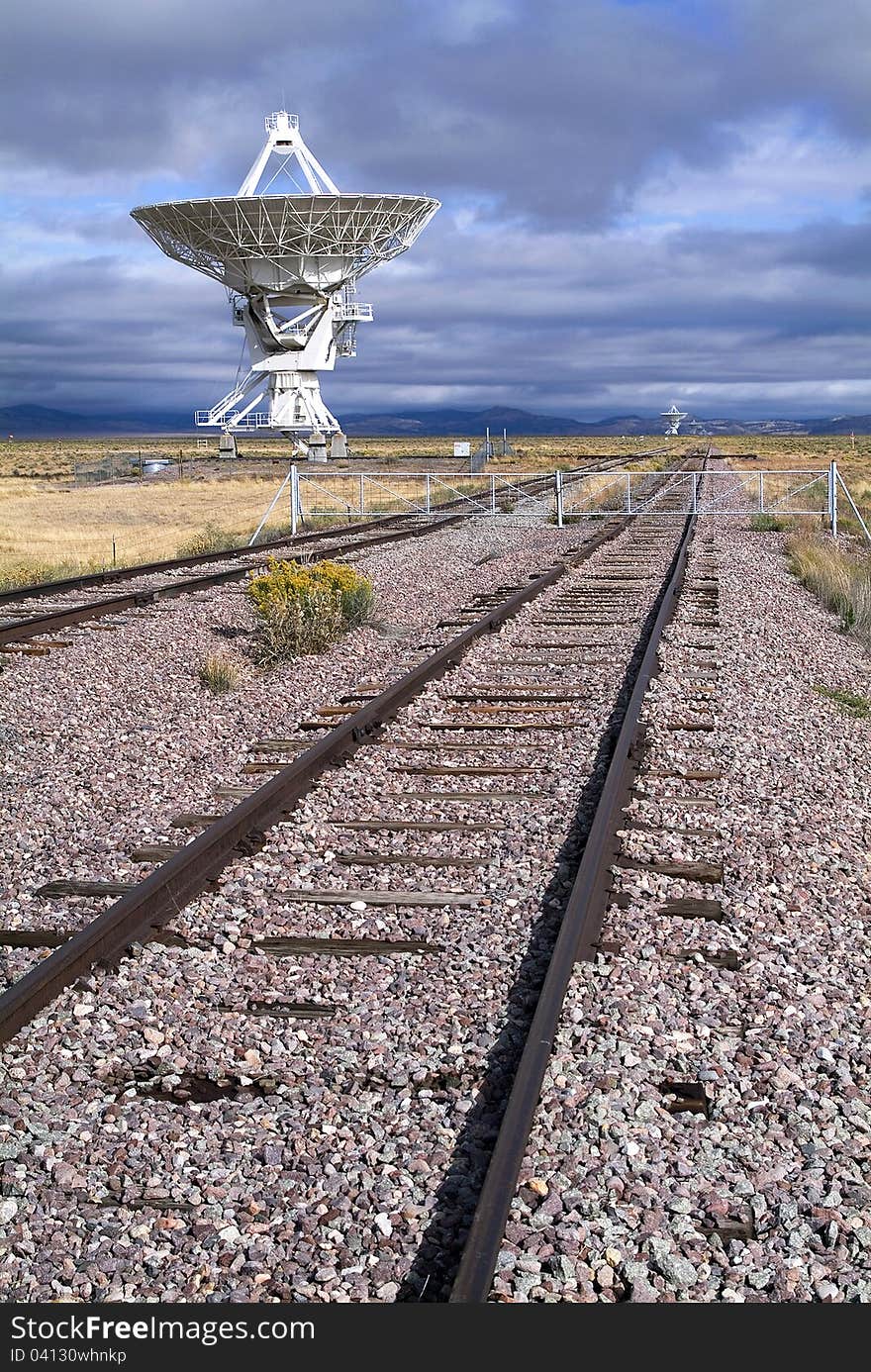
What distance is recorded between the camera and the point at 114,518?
37.5 m

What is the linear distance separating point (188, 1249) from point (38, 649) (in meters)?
9.35

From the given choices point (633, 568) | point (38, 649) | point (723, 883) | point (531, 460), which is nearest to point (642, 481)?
Answer: point (531, 460)

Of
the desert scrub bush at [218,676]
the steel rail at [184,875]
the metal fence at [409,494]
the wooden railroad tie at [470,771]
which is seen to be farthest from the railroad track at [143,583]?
the wooden railroad tie at [470,771]

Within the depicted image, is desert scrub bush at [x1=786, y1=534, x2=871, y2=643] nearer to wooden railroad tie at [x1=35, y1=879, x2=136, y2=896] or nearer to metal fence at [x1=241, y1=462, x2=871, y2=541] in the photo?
metal fence at [x1=241, y1=462, x2=871, y2=541]

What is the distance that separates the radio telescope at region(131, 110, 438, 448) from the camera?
157 feet

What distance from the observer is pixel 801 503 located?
3111 centimetres

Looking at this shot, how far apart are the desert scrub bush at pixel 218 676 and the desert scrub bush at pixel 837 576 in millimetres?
5905

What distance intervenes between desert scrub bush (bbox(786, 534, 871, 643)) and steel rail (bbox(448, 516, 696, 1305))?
642 centimetres

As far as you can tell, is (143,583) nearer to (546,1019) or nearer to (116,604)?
(116,604)

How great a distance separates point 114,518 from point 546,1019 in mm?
34798

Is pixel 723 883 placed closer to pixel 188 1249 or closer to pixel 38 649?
pixel 188 1249

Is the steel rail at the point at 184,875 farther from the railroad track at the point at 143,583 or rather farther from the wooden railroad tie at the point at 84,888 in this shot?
the railroad track at the point at 143,583

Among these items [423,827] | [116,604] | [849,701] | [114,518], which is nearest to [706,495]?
[114,518]

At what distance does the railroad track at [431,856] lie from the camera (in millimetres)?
4203
